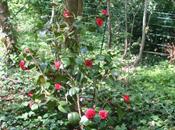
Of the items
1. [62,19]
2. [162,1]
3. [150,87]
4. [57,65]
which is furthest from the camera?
[162,1]

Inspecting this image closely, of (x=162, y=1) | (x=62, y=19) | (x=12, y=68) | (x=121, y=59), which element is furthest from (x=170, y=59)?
(x=62, y=19)

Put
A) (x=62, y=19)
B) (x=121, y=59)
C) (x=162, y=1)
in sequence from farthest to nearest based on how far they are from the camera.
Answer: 1. (x=162, y=1)
2. (x=121, y=59)
3. (x=62, y=19)

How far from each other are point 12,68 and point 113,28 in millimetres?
3039

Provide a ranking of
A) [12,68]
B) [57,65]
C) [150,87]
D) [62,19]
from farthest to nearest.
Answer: [12,68]
[150,87]
[62,19]
[57,65]

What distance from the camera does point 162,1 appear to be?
8.59m

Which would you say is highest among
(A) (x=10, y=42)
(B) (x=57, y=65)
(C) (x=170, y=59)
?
(B) (x=57, y=65)

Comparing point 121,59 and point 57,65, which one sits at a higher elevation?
point 57,65

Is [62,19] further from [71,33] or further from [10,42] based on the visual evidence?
[10,42]

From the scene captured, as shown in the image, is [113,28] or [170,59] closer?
[170,59]

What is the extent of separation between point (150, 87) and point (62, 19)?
7.46ft

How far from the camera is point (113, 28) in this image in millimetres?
8703

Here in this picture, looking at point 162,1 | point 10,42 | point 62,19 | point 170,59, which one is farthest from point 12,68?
point 162,1

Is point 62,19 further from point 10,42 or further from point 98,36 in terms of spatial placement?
point 98,36

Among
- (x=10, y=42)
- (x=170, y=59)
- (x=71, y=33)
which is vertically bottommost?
(x=170, y=59)
